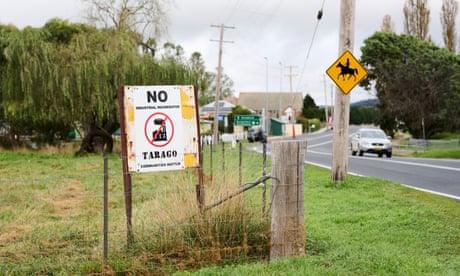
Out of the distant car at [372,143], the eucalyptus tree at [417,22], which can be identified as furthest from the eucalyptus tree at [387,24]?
the distant car at [372,143]

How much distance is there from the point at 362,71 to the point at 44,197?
8146 millimetres

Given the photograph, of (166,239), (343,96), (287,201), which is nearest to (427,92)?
(343,96)

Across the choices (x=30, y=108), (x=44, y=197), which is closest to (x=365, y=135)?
(x=30, y=108)

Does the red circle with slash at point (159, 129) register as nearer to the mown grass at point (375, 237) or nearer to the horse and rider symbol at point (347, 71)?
the mown grass at point (375, 237)

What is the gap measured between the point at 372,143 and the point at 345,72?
2044 centimetres

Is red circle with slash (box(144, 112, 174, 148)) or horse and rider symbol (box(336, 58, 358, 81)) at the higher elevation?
horse and rider symbol (box(336, 58, 358, 81))

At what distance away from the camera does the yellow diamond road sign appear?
13688 mm

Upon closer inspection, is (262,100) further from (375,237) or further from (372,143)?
(375,237)

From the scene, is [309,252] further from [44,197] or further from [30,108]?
[30,108]

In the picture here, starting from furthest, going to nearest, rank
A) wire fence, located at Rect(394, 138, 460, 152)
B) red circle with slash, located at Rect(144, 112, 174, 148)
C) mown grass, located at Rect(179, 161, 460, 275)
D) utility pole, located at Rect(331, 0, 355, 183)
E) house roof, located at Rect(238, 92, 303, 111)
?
house roof, located at Rect(238, 92, 303, 111) < wire fence, located at Rect(394, 138, 460, 152) < utility pole, located at Rect(331, 0, 355, 183) < red circle with slash, located at Rect(144, 112, 174, 148) < mown grass, located at Rect(179, 161, 460, 275)

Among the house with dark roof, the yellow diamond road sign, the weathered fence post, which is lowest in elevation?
the weathered fence post

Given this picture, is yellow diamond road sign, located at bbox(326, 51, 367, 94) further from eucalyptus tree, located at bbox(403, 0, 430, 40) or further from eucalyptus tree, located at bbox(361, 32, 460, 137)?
eucalyptus tree, located at bbox(403, 0, 430, 40)

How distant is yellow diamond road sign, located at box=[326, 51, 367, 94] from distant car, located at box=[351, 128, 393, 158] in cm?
2026

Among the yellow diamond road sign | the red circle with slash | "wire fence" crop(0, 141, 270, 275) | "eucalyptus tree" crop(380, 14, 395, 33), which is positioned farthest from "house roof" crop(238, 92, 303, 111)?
the red circle with slash
